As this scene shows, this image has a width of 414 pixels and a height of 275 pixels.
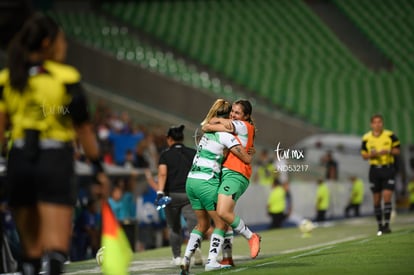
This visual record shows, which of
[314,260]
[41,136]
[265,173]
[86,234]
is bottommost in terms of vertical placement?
[314,260]

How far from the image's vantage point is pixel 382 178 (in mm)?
18578

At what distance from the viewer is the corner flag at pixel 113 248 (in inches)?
287

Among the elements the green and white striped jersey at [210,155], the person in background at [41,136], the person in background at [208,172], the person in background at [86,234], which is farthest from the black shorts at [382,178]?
the person in background at [41,136]

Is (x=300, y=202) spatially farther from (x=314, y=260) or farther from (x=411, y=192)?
(x=314, y=260)

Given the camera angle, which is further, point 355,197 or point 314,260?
point 355,197

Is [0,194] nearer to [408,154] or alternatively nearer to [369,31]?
[408,154]

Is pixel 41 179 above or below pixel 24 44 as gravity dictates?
below

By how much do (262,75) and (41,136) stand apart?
32683 millimetres

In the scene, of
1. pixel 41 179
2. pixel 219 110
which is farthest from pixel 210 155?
pixel 41 179

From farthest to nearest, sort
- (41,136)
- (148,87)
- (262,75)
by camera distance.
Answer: (262,75)
(148,87)
(41,136)

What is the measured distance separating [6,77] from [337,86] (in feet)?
110

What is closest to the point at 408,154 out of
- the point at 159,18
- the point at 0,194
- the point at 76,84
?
the point at 159,18

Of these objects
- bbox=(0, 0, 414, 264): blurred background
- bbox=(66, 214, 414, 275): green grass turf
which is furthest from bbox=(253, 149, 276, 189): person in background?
bbox=(66, 214, 414, 275): green grass turf

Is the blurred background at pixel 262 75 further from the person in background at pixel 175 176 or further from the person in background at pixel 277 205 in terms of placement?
the person in background at pixel 175 176
